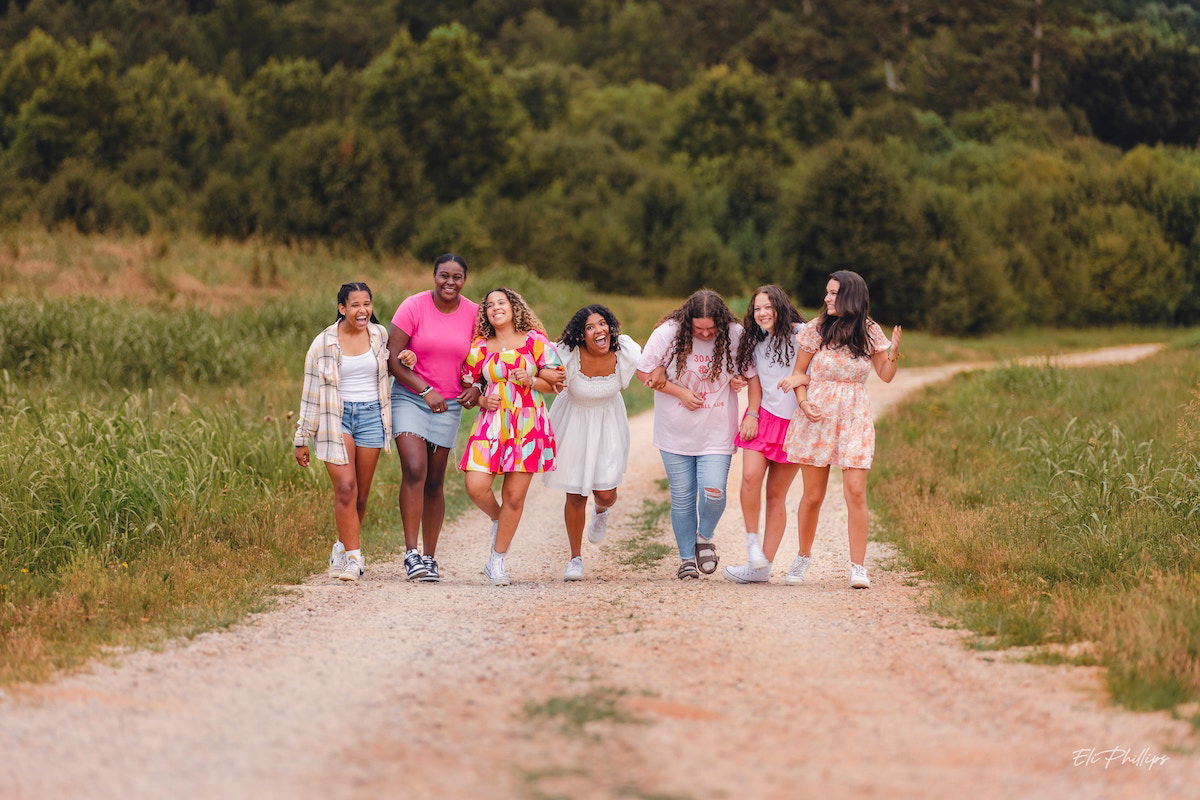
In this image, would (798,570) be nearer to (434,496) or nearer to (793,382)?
(793,382)

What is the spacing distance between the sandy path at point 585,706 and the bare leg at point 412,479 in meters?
1.24

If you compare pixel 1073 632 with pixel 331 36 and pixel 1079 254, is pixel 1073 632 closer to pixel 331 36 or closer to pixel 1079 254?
pixel 1079 254

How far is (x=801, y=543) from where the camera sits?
894cm

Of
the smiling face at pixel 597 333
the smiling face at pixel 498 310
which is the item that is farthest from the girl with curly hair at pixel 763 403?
the smiling face at pixel 498 310

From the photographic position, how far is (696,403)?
8.84 meters

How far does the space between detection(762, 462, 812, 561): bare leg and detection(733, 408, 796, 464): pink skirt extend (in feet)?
0.38

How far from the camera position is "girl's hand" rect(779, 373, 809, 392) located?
8655mm

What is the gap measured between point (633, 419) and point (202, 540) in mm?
10326

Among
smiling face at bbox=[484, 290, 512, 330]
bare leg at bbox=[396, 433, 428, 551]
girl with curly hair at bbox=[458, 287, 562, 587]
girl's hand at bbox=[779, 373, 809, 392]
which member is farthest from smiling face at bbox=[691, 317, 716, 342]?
bare leg at bbox=[396, 433, 428, 551]

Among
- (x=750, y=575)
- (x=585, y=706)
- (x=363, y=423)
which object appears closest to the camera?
(x=585, y=706)

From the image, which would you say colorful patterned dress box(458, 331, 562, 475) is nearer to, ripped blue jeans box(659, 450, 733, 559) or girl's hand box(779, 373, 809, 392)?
ripped blue jeans box(659, 450, 733, 559)

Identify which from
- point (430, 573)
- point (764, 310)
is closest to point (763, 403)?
point (764, 310)

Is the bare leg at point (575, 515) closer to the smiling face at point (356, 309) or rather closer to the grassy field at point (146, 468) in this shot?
the grassy field at point (146, 468)

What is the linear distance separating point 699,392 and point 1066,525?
9.12ft
